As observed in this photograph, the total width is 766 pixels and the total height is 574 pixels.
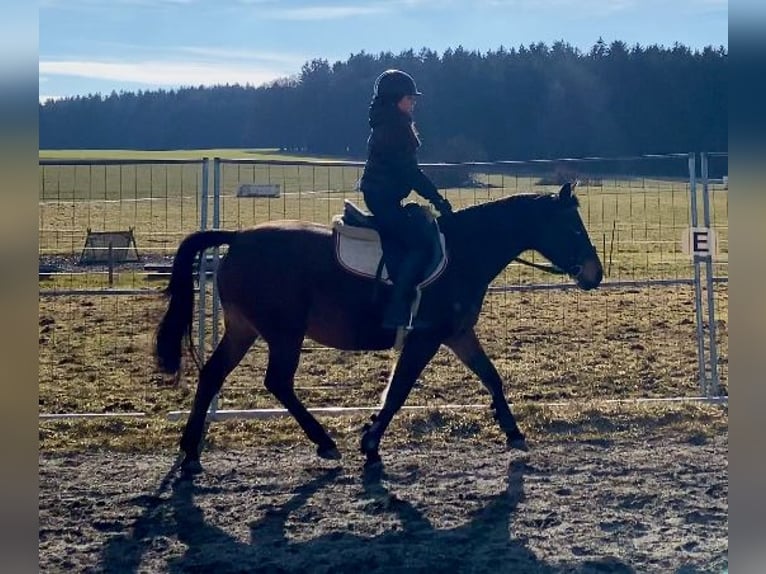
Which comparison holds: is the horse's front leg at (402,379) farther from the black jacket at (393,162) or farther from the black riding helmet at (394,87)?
the black riding helmet at (394,87)

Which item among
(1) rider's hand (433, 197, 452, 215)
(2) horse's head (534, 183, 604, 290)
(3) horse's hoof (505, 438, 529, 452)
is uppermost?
(1) rider's hand (433, 197, 452, 215)

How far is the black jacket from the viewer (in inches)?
219

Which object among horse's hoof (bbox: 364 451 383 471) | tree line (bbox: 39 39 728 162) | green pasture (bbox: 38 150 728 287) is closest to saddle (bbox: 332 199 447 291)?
horse's hoof (bbox: 364 451 383 471)

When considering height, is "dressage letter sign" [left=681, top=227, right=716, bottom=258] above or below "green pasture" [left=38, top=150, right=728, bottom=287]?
below

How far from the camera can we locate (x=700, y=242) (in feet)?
24.0

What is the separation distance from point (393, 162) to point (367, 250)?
0.60 meters

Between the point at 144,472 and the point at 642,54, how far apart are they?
126ft

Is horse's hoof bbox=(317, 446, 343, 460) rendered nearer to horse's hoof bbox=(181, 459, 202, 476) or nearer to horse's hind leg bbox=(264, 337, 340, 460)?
horse's hind leg bbox=(264, 337, 340, 460)

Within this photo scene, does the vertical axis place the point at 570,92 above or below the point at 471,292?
above

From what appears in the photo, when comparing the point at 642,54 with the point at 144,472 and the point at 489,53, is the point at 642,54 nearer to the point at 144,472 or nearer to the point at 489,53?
the point at 489,53

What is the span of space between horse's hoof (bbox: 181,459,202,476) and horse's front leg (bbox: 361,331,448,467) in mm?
1057

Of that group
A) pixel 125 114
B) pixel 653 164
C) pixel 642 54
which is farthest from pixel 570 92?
pixel 653 164
